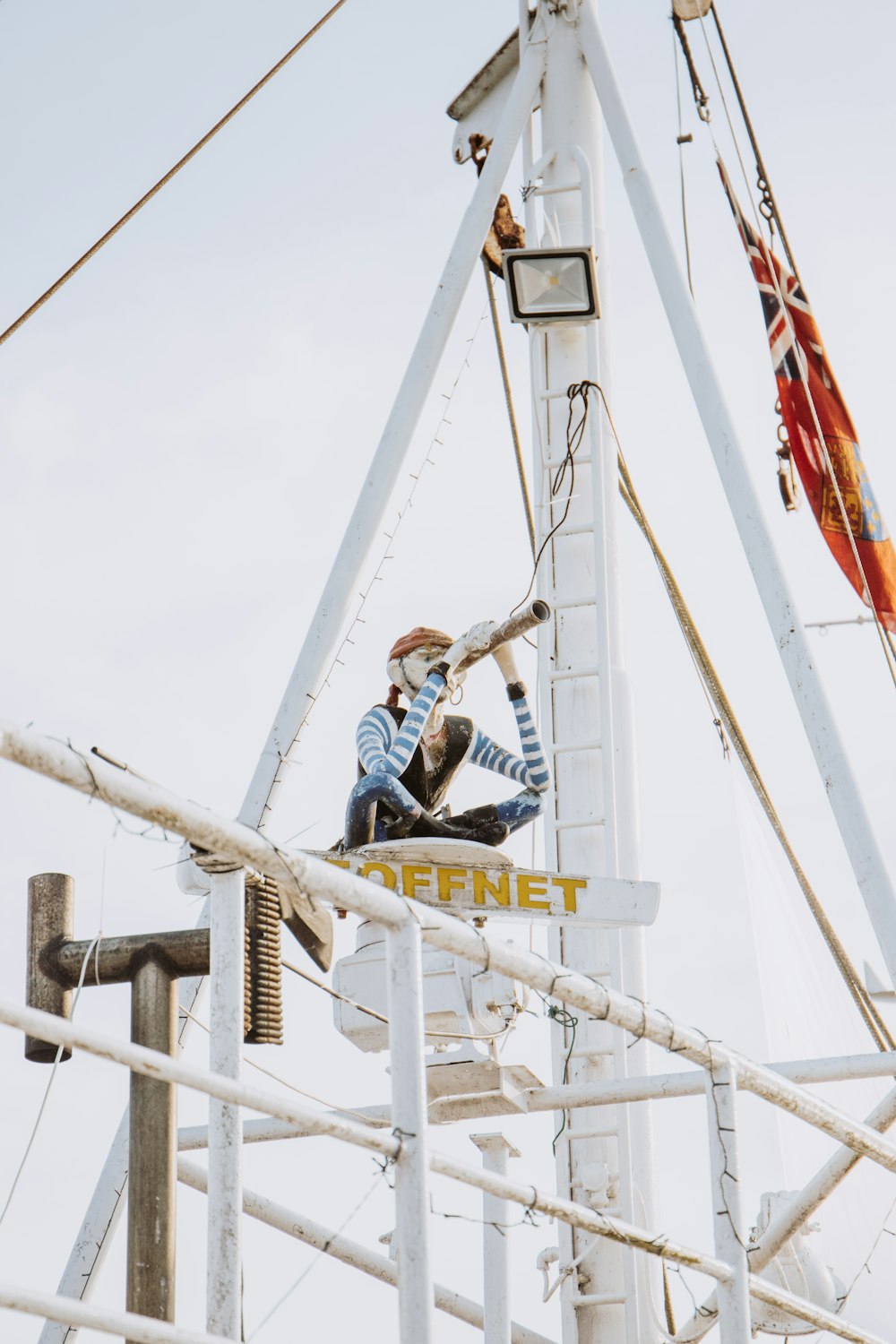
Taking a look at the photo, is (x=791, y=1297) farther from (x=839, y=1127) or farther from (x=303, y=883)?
(x=303, y=883)

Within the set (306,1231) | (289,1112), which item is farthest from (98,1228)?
(289,1112)

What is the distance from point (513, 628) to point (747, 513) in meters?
1.63

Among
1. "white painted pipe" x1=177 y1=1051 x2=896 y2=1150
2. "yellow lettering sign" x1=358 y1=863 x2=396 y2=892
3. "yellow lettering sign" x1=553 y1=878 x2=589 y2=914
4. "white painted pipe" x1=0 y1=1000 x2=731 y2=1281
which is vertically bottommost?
"white painted pipe" x1=0 y1=1000 x2=731 y2=1281

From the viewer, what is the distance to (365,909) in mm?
4402

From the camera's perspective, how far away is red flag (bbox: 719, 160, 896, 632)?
11023 mm

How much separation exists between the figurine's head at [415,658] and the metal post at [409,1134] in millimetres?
4374

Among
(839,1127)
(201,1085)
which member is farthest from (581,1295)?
(201,1085)

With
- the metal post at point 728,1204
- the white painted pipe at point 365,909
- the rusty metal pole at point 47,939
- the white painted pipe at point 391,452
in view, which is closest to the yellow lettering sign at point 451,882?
the white painted pipe at point 391,452

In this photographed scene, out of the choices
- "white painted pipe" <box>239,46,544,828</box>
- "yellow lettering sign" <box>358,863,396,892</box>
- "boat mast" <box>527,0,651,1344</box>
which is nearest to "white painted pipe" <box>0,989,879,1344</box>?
"boat mast" <box>527,0,651,1344</box>

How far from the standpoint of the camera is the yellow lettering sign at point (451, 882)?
7.84 metres

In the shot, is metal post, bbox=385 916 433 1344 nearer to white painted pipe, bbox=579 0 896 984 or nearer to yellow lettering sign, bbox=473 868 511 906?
yellow lettering sign, bbox=473 868 511 906

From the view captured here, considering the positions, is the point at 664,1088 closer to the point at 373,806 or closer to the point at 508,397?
the point at 373,806

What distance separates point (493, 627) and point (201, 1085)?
4911mm

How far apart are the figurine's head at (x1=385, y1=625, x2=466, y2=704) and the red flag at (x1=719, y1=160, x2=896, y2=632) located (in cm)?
315
